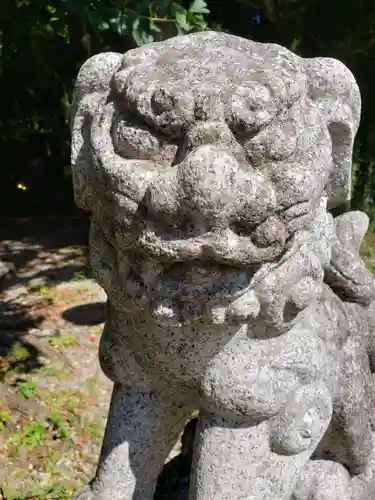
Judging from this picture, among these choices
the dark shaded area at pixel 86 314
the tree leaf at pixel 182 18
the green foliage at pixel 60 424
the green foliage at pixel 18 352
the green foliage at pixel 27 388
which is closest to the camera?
the tree leaf at pixel 182 18

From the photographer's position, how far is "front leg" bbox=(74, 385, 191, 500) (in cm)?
116

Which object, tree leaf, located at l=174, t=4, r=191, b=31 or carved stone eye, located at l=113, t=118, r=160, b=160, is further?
tree leaf, located at l=174, t=4, r=191, b=31

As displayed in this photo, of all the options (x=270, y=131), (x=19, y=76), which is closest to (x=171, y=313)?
(x=270, y=131)

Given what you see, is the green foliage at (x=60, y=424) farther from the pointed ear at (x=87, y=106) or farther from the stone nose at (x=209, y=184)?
the stone nose at (x=209, y=184)

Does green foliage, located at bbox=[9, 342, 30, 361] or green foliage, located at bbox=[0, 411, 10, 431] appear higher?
green foliage, located at bbox=[0, 411, 10, 431]

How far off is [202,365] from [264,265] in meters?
0.19

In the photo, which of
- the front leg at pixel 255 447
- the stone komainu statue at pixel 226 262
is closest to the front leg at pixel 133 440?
the stone komainu statue at pixel 226 262

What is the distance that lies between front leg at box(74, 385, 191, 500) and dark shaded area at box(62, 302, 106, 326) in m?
1.98

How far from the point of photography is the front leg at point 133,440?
3.80ft

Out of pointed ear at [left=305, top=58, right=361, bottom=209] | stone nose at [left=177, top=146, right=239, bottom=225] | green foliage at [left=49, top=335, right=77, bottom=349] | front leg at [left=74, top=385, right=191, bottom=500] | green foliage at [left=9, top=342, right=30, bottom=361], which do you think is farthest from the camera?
green foliage at [left=49, top=335, right=77, bottom=349]

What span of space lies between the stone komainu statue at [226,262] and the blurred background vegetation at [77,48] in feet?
4.32

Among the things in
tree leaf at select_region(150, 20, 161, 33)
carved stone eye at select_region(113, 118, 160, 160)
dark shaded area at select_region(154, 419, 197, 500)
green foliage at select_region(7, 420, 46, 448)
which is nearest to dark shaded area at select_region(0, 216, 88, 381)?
green foliage at select_region(7, 420, 46, 448)

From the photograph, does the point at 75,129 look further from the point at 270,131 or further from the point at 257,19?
the point at 257,19

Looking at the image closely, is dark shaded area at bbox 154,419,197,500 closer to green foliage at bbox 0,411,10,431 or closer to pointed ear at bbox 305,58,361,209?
pointed ear at bbox 305,58,361,209
